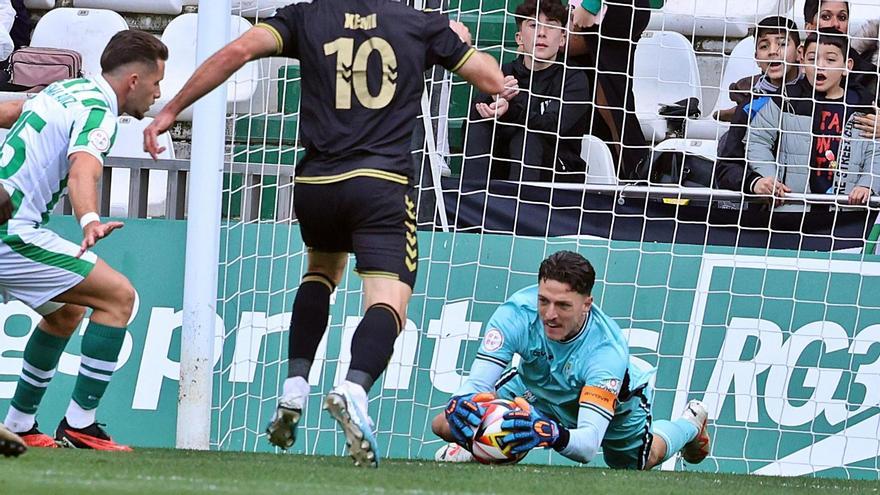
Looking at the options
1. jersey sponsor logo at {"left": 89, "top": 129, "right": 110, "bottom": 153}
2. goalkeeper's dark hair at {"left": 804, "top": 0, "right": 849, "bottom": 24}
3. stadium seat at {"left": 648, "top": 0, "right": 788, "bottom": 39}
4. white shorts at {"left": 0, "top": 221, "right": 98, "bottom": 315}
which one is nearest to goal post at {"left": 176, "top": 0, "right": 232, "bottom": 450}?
white shorts at {"left": 0, "top": 221, "right": 98, "bottom": 315}

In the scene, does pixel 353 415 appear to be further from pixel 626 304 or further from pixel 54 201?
pixel 626 304

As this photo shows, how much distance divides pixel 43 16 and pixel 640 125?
446 centimetres

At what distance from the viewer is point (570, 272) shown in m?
5.32

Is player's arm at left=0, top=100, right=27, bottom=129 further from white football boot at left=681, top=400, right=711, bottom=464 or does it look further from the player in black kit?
white football boot at left=681, top=400, right=711, bottom=464

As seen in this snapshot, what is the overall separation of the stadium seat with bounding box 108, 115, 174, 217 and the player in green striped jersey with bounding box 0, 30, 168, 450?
1.49 m

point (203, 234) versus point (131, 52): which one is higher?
point (131, 52)

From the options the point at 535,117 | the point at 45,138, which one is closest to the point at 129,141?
the point at 535,117

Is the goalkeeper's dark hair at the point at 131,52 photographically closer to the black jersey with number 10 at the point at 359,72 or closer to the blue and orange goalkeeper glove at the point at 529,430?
the black jersey with number 10 at the point at 359,72

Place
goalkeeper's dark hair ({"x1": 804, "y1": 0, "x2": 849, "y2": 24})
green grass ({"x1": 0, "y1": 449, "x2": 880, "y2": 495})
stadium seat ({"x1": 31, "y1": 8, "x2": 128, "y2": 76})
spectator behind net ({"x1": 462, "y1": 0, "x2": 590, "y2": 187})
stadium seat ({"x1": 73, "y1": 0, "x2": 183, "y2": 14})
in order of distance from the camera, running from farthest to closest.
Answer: stadium seat ({"x1": 73, "y1": 0, "x2": 183, "y2": 14}) → stadium seat ({"x1": 31, "y1": 8, "x2": 128, "y2": 76}) → goalkeeper's dark hair ({"x1": 804, "y1": 0, "x2": 849, "y2": 24}) → spectator behind net ({"x1": 462, "y1": 0, "x2": 590, "y2": 187}) → green grass ({"x1": 0, "y1": 449, "x2": 880, "y2": 495})

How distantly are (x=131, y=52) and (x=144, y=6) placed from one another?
5144mm

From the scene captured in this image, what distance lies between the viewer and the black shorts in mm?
4555

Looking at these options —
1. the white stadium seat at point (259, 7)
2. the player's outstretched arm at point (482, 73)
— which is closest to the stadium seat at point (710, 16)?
the white stadium seat at point (259, 7)

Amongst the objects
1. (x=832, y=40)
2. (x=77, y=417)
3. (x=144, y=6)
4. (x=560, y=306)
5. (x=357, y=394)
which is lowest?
(x=77, y=417)

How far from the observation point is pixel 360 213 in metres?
4.56
